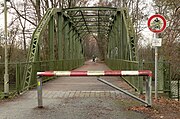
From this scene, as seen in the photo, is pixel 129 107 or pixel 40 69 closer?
pixel 129 107

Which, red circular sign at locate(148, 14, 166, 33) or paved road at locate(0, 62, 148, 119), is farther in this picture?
red circular sign at locate(148, 14, 166, 33)

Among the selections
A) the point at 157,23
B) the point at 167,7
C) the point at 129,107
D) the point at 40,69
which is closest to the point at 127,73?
the point at 129,107

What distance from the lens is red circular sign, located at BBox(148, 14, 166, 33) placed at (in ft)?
29.0

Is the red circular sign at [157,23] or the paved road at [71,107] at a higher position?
the red circular sign at [157,23]

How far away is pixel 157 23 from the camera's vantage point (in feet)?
29.1

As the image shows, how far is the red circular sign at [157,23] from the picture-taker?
8828 mm

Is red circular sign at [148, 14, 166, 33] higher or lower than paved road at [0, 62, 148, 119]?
higher

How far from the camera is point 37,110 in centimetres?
743

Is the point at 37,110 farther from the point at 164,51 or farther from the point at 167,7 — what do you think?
the point at 167,7

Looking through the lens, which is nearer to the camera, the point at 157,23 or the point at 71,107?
the point at 71,107

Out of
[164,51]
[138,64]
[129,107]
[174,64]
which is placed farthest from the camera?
[164,51]

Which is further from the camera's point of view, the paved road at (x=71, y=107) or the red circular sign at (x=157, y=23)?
the red circular sign at (x=157, y=23)

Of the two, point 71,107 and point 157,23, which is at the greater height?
point 157,23

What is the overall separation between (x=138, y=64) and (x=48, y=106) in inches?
160
